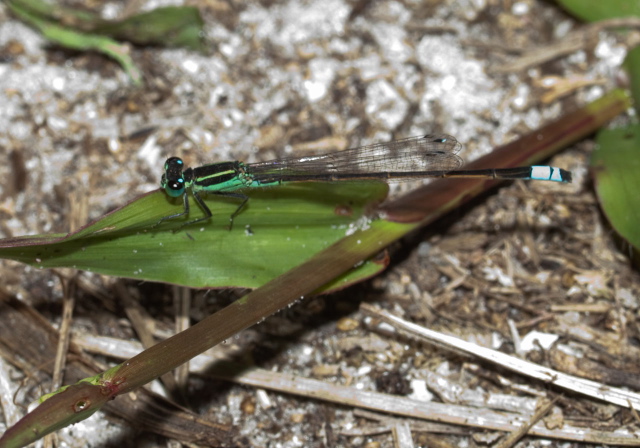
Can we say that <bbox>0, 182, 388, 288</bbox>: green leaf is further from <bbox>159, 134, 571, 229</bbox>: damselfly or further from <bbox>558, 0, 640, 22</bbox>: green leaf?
<bbox>558, 0, 640, 22</bbox>: green leaf

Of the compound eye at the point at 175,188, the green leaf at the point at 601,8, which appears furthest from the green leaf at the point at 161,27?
the green leaf at the point at 601,8

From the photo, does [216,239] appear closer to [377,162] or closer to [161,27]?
[377,162]

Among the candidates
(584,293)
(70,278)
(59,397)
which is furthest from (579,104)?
(59,397)

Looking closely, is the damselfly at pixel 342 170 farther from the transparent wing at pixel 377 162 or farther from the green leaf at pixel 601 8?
the green leaf at pixel 601 8

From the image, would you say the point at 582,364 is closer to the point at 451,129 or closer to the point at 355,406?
the point at 355,406

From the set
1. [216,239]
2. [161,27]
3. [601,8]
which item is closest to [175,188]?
[216,239]

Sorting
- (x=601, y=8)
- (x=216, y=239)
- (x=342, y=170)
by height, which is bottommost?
(x=216, y=239)
